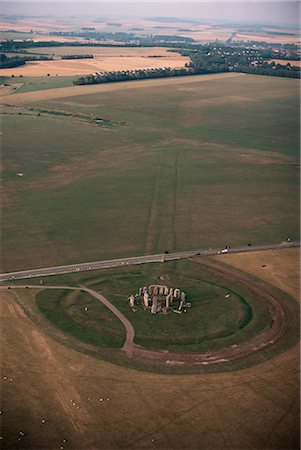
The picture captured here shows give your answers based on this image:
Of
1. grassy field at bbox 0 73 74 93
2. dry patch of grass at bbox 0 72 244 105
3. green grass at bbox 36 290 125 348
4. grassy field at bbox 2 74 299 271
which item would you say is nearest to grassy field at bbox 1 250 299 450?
green grass at bbox 36 290 125 348

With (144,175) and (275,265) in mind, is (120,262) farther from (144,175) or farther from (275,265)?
(144,175)

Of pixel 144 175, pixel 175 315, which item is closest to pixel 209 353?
pixel 175 315

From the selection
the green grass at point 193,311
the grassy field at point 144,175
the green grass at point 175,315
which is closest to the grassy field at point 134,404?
the green grass at point 175,315

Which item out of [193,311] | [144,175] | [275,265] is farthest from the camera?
[144,175]

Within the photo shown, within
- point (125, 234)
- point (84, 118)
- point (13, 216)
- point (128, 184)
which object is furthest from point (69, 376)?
point (84, 118)

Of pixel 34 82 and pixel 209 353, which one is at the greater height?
pixel 34 82
